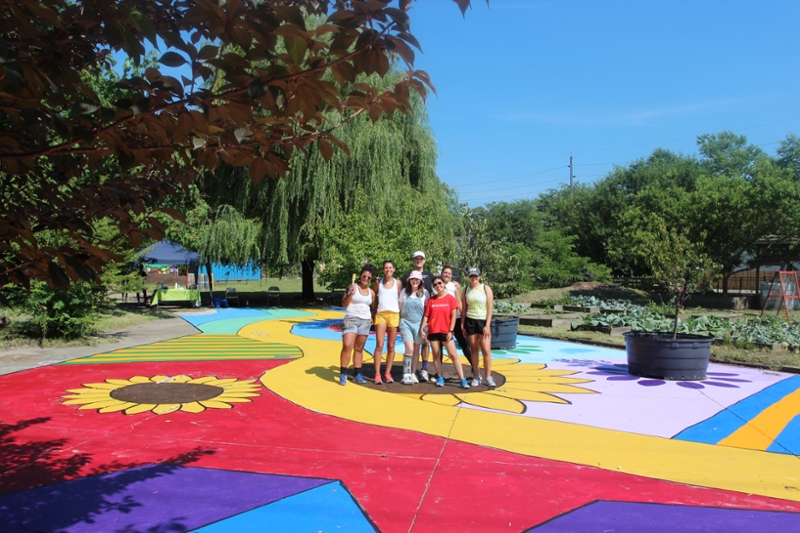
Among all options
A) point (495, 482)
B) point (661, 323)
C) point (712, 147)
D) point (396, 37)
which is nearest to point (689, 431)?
point (495, 482)

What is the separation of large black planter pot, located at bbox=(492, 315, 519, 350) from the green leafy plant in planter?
3071 millimetres

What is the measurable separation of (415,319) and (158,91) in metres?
6.25

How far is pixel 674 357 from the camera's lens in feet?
28.3

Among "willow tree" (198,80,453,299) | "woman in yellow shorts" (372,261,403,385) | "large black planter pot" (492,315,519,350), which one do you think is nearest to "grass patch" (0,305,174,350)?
"willow tree" (198,80,453,299)

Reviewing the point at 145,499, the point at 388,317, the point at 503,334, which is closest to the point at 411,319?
the point at 388,317

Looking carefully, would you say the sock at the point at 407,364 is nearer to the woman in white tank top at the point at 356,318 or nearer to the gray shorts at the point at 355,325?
the woman in white tank top at the point at 356,318

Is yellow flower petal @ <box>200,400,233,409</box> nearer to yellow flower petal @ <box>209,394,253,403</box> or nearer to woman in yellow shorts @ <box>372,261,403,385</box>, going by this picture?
yellow flower petal @ <box>209,394,253,403</box>

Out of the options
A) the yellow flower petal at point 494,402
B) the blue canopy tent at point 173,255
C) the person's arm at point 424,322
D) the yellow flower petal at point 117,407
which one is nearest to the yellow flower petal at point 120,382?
the yellow flower petal at point 117,407

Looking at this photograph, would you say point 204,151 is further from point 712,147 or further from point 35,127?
point 712,147

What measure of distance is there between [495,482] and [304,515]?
1562mm

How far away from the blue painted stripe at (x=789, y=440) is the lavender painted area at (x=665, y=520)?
162 cm

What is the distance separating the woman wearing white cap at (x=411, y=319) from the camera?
8484 millimetres

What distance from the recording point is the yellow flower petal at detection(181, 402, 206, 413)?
22.9 ft

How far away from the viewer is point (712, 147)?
57781 millimetres
